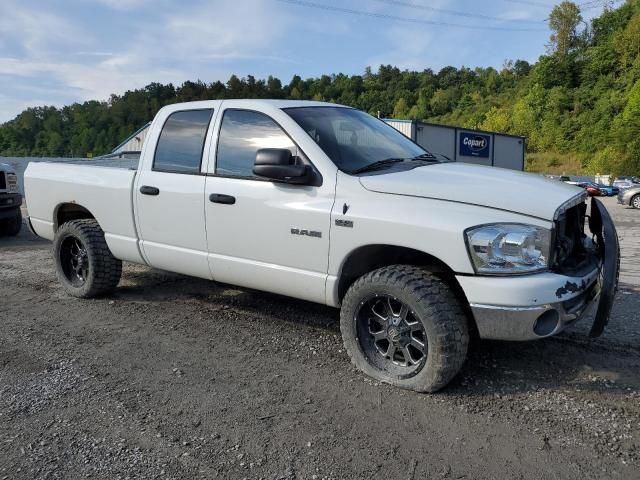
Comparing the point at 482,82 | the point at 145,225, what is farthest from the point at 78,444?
the point at 482,82

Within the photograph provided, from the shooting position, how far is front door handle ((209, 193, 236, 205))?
14.0 ft

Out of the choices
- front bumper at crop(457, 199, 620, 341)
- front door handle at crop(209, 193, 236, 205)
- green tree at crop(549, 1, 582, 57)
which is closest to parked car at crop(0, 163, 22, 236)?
front door handle at crop(209, 193, 236, 205)

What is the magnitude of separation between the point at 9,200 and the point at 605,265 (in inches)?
400

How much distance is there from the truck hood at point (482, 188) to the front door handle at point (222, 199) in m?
1.12

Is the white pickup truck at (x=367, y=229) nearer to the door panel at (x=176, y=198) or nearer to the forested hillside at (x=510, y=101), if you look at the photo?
the door panel at (x=176, y=198)

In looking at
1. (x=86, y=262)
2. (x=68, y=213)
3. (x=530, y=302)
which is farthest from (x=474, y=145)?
(x=530, y=302)

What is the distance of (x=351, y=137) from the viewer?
4301 millimetres

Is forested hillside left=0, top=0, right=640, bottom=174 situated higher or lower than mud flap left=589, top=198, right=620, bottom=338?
higher

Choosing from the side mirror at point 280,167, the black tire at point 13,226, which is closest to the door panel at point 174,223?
the side mirror at point 280,167

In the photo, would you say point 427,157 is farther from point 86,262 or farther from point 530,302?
point 86,262

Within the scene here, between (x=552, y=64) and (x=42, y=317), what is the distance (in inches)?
4698

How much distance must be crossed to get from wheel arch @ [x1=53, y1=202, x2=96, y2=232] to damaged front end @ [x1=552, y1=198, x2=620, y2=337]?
4543 mm

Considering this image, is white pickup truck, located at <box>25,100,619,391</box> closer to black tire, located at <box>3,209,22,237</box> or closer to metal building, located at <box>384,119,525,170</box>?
black tire, located at <box>3,209,22,237</box>

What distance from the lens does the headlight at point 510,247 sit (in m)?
3.16
